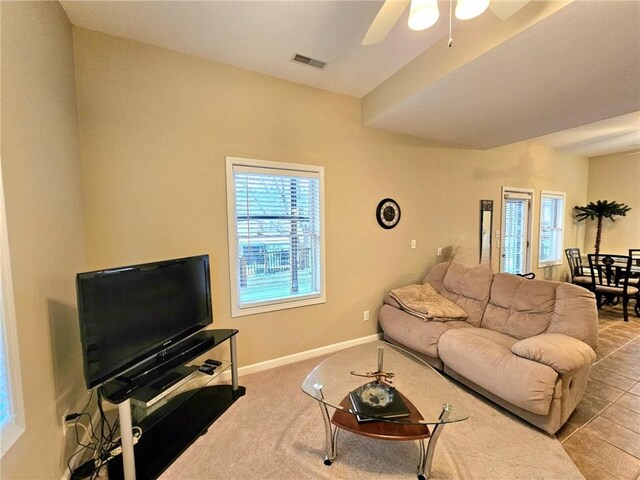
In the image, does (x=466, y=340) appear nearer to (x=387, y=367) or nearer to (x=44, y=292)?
(x=387, y=367)

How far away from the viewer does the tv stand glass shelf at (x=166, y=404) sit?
59.3 inches

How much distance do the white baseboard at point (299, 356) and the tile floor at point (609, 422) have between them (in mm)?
1858

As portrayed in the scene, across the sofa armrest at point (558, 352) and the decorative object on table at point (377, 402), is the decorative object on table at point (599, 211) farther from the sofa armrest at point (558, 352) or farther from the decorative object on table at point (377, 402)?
the decorative object on table at point (377, 402)

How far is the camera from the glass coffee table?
1.49m

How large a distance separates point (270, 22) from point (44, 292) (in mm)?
2198

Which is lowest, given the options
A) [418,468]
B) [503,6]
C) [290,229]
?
[418,468]

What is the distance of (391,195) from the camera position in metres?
3.48

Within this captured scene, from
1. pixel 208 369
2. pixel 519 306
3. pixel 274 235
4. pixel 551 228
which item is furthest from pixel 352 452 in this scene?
pixel 551 228

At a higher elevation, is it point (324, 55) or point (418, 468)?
point (324, 55)

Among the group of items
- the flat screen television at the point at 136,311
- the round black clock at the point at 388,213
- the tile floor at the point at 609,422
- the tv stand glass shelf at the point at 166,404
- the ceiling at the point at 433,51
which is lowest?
the tile floor at the point at 609,422

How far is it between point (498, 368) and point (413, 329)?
0.85 meters

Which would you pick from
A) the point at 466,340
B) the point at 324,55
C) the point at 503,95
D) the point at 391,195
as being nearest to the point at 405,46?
the point at 324,55

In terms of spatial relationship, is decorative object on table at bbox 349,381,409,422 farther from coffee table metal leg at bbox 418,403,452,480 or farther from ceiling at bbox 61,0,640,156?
ceiling at bbox 61,0,640,156

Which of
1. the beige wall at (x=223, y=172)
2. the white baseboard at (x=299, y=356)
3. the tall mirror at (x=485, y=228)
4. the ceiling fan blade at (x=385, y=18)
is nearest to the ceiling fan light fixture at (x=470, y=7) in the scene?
the ceiling fan blade at (x=385, y=18)
